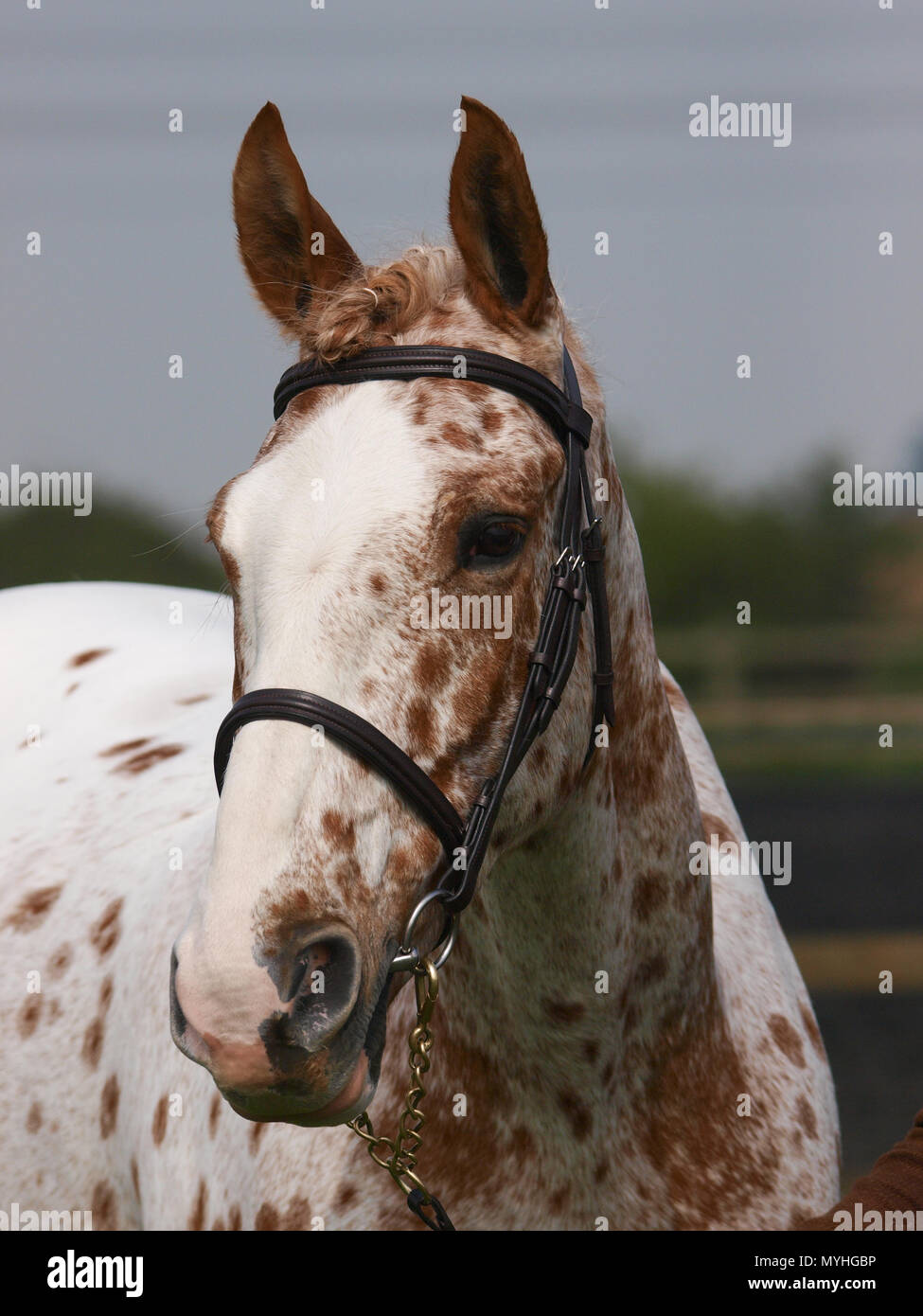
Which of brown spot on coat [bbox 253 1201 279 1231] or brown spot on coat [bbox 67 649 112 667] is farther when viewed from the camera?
brown spot on coat [bbox 67 649 112 667]

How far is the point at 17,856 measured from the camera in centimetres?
343

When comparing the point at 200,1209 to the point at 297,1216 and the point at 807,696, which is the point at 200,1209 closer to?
the point at 297,1216

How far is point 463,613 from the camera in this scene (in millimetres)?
1881

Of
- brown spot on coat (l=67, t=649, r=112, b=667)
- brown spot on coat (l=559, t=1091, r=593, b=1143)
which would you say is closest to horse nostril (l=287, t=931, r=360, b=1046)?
brown spot on coat (l=559, t=1091, r=593, b=1143)

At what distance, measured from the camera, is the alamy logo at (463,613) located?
1.83 meters

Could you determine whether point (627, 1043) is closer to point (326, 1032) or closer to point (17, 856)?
point (326, 1032)

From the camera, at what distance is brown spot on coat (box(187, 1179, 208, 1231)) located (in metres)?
2.45

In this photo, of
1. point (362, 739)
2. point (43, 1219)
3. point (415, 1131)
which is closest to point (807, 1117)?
point (415, 1131)

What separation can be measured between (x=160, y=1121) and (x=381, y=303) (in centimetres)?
175

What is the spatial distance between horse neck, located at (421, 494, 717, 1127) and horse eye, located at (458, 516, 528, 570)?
0.34 m

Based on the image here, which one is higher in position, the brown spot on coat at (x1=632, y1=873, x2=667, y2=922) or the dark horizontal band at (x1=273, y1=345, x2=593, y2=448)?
the dark horizontal band at (x1=273, y1=345, x2=593, y2=448)

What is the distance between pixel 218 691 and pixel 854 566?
42.9m

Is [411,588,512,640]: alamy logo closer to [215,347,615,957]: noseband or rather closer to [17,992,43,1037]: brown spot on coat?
[215,347,615,957]: noseband

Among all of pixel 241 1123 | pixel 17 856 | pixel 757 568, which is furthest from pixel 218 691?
pixel 757 568
